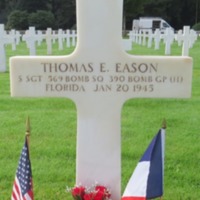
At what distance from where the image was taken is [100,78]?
2.65 meters

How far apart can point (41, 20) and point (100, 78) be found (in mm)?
32090

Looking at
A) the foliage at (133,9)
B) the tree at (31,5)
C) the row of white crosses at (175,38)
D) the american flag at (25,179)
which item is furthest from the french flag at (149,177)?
the tree at (31,5)

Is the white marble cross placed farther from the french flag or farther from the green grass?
the green grass

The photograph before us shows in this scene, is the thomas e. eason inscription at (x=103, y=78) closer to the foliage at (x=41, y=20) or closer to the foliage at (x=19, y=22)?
the foliage at (x=41, y=20)

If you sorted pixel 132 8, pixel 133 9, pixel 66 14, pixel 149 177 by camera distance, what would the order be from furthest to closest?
pixel 66 14 → pixel 133 9 → pixel 132 8 → pixel 149 177

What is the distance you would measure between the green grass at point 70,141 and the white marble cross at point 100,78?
2.44 feet

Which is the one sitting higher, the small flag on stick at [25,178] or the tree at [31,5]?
the tree at [31,5]

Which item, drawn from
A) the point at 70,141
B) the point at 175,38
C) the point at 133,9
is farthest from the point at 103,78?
the point at 133,9

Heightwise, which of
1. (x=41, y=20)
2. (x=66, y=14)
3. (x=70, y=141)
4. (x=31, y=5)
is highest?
(x=31, y=5)

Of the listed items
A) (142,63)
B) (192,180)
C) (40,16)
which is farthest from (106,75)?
(40,16)

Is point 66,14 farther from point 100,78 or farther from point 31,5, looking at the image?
point 100,78

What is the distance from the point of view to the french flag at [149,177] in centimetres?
258

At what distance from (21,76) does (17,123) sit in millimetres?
2534

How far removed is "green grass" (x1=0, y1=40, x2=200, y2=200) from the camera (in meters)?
3.53
